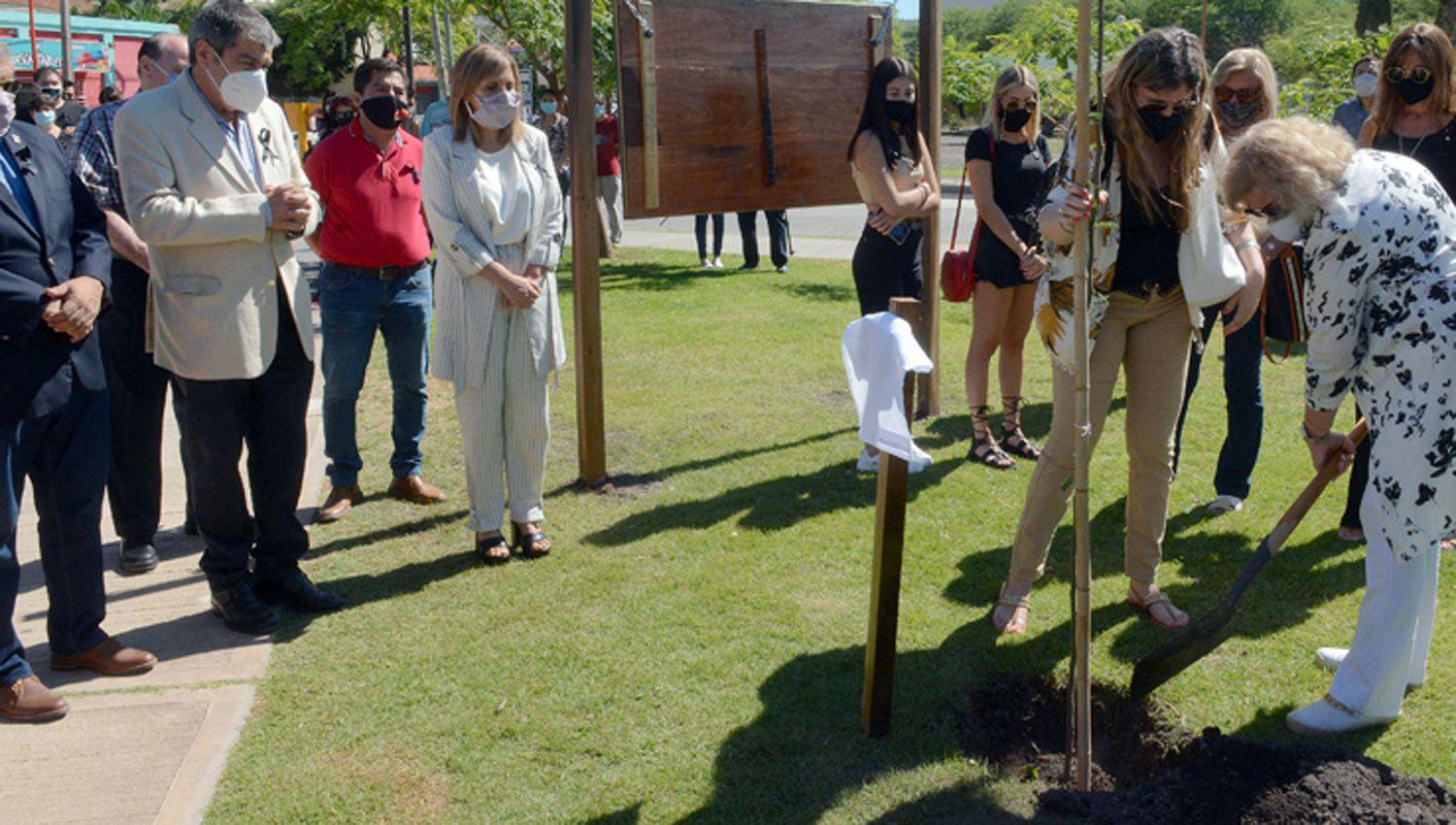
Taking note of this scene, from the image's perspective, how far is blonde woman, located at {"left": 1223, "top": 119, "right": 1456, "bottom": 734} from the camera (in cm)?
343

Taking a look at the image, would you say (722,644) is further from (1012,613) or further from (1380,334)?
(1380,334)

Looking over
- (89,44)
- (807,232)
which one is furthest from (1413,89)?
(89,44)

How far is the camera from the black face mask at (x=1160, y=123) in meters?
3.88

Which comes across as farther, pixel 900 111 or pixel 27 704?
pixel 900 111

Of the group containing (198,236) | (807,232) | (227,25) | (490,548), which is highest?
(227,25)

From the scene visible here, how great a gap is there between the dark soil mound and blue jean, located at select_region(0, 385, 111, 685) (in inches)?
122

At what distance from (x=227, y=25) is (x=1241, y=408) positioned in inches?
186

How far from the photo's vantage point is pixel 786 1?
660 centimetres

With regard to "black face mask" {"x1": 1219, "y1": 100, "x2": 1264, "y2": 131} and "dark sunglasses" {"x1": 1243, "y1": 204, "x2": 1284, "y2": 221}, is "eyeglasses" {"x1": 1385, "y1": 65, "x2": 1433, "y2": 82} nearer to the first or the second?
"black face mask" {"x1": 1219, "y1": 100, "x2": 1264, "y2": 131}

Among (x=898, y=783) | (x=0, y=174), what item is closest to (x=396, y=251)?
(x=0, y=174)

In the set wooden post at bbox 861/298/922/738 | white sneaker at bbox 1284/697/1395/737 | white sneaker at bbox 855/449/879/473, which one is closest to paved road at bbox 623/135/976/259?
white sneaker at bbox 855/449/879/473

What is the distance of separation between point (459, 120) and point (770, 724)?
2852 mm

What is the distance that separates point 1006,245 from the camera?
6348 mm

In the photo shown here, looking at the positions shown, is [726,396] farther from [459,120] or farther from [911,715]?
[911,715]
